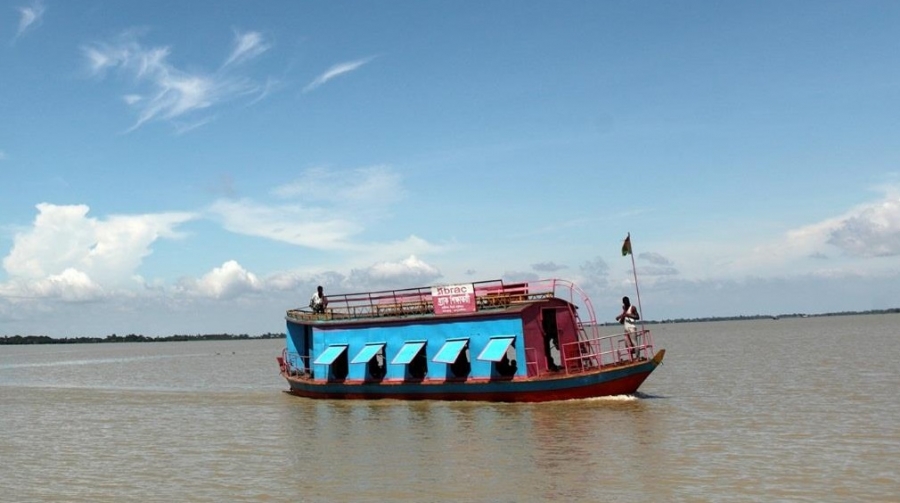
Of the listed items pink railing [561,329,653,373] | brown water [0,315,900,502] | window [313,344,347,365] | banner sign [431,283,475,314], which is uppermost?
banner sign [431,283,475,314]

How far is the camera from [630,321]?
82.4ft

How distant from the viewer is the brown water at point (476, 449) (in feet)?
45.6

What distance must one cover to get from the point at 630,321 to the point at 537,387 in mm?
4051

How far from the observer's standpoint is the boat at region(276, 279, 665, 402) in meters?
24.3

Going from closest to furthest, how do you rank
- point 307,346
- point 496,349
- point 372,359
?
1. point 496,349
2. point 372,359
3. point 307,346

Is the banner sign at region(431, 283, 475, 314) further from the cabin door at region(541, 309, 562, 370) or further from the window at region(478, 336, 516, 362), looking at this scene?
the cabin door at region(541, 309, 562, 370)

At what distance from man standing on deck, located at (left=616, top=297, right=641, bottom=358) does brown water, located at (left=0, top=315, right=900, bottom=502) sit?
1761mm

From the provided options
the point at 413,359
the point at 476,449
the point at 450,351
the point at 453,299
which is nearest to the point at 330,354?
the point at 413,359

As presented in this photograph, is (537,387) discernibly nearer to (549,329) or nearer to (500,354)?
(500,354)

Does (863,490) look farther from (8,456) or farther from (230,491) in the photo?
(8,456)

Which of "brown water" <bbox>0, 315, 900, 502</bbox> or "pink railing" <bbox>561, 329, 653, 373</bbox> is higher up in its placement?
"pink railing" <bbox>561, 329, 653, 373</bbox>

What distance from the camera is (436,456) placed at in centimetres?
1703

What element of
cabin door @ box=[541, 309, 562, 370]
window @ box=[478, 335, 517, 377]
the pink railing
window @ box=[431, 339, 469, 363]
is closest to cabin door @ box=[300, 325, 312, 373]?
window @ box=[431, 339, 469, 363]

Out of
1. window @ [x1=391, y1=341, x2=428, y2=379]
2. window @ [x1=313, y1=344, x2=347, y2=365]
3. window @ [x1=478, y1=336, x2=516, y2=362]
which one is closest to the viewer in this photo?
window @ [x1=478, y1=336, x2=516, y2=362]
